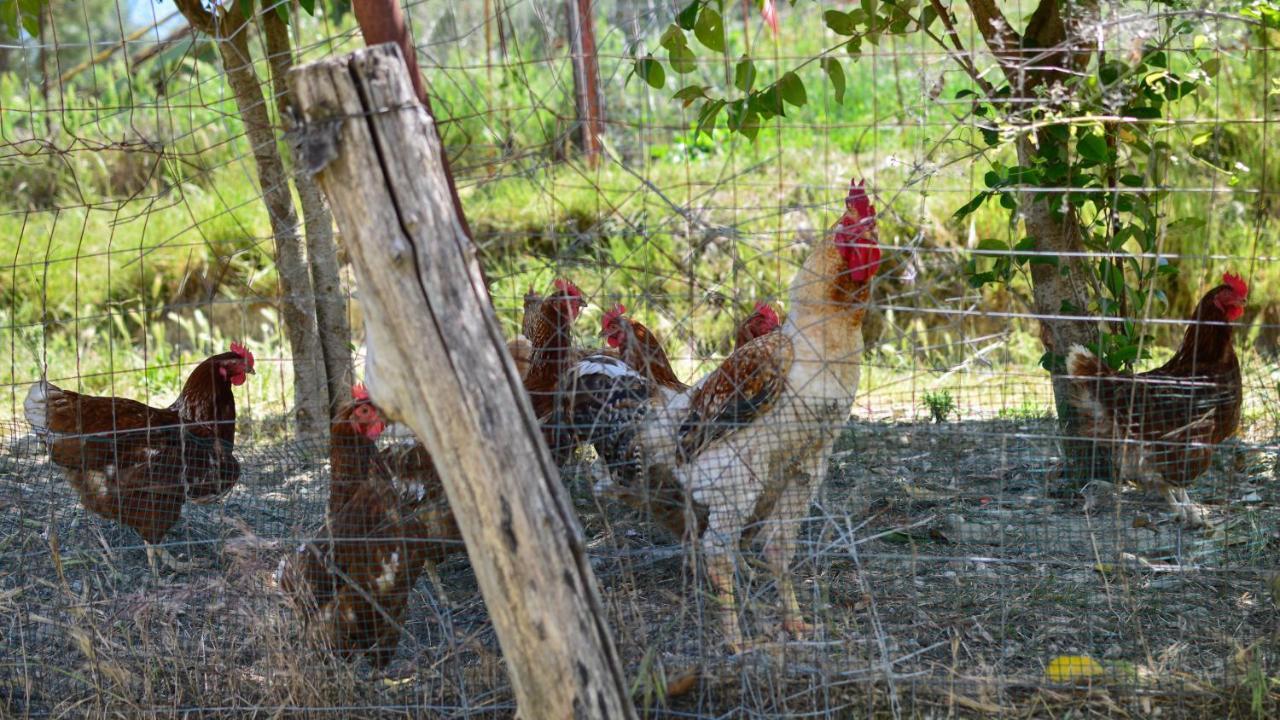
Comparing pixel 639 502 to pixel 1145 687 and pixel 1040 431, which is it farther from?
pixel 1040 431

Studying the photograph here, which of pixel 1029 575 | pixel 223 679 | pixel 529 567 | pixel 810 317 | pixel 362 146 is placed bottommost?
pixel 1029 575

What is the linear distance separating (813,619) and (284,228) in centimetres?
263

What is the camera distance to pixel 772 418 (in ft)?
11.2

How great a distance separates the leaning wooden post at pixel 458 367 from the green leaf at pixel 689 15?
1514 mm

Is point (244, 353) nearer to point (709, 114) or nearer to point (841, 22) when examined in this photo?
point (709, 114)

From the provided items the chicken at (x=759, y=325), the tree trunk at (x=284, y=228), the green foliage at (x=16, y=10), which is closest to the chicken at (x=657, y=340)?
the chicken at (x=759, y=325)

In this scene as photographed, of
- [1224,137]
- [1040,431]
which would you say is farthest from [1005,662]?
[1224,137]

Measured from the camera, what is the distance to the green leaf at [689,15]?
3.72 meters

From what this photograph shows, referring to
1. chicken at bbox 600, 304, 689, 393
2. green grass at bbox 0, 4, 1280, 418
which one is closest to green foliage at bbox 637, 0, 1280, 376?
chicken at bbox 600, 304, 689, 393

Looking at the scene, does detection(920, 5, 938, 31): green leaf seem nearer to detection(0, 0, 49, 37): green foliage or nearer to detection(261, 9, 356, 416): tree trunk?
detection(261, 9, 356, 416): tree trunk

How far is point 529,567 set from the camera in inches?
95.3

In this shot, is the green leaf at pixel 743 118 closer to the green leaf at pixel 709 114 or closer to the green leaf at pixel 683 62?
the green leaf at pixel 709 114

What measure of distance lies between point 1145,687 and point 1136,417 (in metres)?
1.51

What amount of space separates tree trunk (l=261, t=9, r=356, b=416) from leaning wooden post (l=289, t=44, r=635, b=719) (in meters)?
2.30
